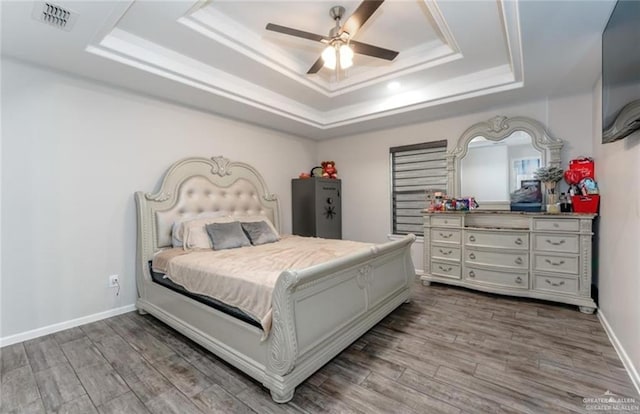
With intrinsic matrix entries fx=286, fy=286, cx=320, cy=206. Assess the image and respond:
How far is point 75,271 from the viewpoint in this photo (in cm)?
267

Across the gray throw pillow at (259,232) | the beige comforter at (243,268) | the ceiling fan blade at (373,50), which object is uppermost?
the ceiling fan blade at (373,50)

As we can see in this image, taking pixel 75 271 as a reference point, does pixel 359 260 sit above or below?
above

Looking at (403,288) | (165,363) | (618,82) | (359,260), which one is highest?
(618,82)

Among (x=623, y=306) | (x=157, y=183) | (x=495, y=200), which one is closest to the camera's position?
(x=623, y=306)

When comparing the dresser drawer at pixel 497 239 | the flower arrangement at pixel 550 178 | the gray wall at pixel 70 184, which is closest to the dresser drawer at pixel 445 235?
the dresser drawer at pixel 497 239

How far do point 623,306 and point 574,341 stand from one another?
0.45 m

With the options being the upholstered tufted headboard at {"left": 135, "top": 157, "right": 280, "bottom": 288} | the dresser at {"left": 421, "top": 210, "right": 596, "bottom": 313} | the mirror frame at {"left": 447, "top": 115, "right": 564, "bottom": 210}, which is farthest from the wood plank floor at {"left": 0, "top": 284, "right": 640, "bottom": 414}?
the mirror frame at {"left": 447, "top": 115, "right": 564, "bottom": 210}

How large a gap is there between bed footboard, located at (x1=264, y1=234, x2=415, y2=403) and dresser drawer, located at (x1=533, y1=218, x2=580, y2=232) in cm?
172

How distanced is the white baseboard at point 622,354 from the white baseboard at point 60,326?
4083 mm

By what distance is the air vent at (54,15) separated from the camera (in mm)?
1800

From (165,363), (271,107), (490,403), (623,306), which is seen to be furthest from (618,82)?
(165,363)

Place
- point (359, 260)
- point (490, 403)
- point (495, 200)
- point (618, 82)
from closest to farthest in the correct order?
point (490, 403), point (618, 82), point (359, 260), point (495, 200)

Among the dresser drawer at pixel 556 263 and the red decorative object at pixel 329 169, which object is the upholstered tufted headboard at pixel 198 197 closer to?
the red decorative object at pixel 329 169

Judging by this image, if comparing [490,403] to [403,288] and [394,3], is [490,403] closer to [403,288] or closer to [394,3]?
[403,288]
